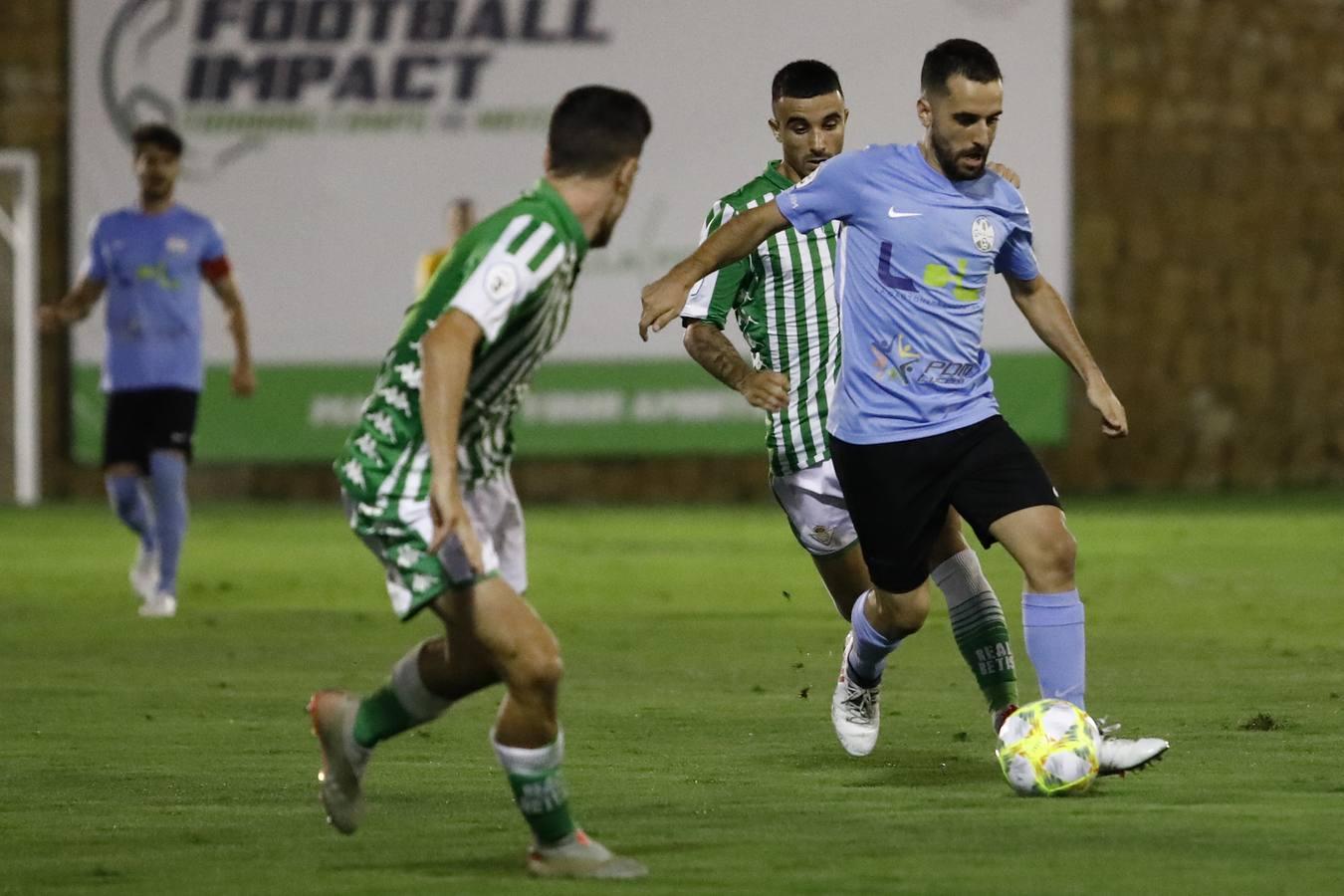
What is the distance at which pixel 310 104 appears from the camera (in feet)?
69.4

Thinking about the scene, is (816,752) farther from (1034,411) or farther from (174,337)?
(1034,411)

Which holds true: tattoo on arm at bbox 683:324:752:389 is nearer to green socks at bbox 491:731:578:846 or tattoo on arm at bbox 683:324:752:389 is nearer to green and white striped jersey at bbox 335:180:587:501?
green and white striped jersey at bbox 335:180:587:501

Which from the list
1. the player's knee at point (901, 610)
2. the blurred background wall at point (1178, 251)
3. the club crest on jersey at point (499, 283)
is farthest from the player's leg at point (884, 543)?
the blurred background wall at point (1178, 251)

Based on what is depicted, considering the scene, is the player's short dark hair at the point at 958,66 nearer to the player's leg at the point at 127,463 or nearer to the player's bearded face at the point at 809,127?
the player's bearded face at the point at 809,127

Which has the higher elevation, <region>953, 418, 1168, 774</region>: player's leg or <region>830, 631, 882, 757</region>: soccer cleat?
<region>953, 418, 1168, 774</region>: player's leg

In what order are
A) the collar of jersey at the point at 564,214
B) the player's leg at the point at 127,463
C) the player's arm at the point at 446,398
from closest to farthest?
the player's arm at the point at 446,398
the collar of jersey at the point at 564,214
the player's leg at the point at 127,463

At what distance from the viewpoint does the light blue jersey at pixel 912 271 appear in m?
6.94

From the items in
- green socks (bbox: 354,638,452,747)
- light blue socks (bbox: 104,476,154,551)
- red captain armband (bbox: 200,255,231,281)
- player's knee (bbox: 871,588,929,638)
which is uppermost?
red captain armband (bbox: 200,255,231,281)

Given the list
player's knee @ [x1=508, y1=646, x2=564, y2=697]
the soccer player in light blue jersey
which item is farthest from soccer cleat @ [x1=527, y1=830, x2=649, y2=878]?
the soccer player in light blue jersey

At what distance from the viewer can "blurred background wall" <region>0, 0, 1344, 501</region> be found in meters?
21.7

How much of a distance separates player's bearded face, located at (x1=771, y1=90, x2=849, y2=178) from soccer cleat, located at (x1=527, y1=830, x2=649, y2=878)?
3.05 m

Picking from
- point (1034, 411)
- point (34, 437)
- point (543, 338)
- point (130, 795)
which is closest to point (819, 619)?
point (130, 795)

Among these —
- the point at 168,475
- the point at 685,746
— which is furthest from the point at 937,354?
the point at 168,475

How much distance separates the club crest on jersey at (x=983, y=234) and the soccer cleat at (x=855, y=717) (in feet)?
4.71
